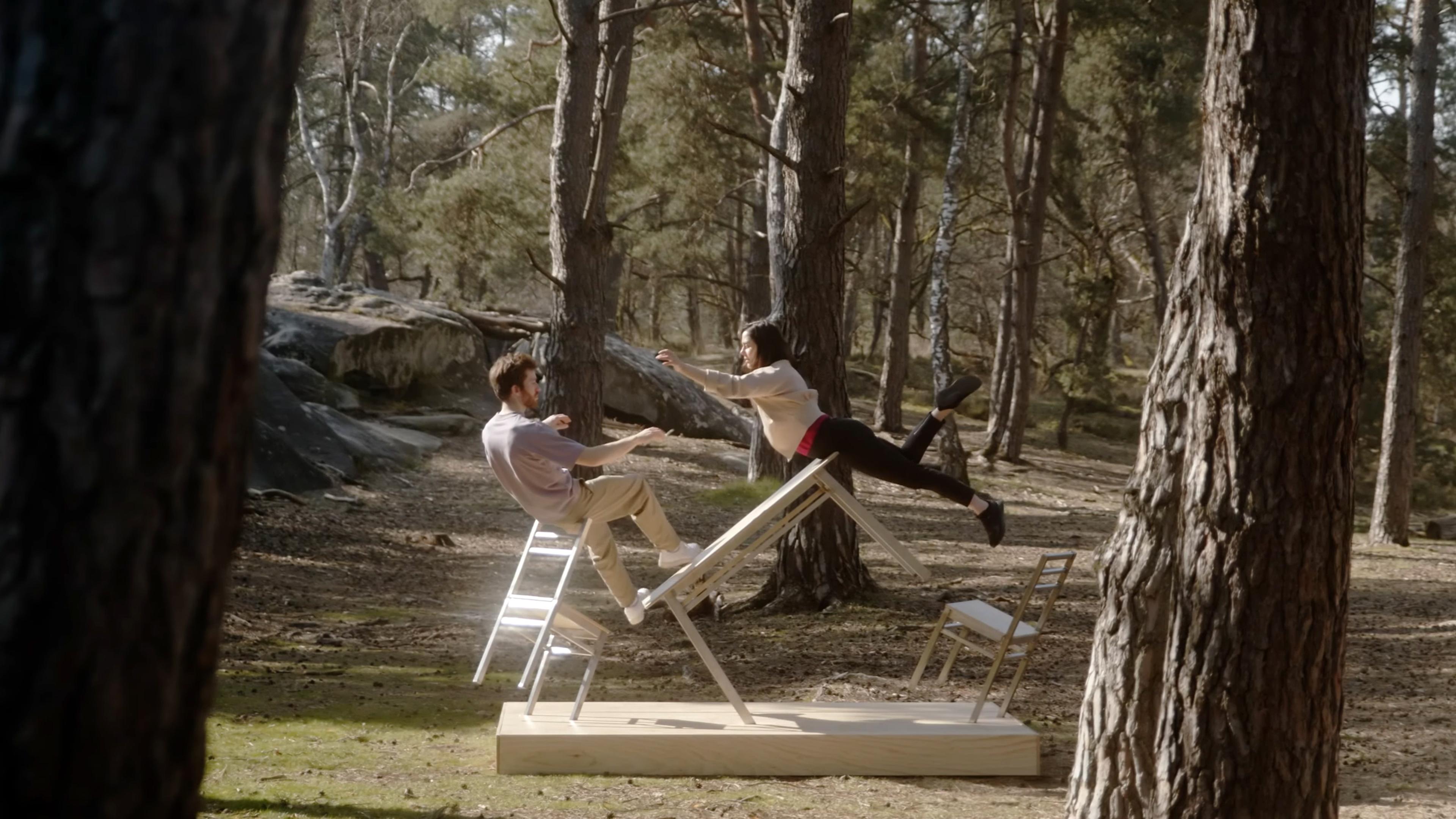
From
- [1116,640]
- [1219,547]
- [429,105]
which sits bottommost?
[1116,640]

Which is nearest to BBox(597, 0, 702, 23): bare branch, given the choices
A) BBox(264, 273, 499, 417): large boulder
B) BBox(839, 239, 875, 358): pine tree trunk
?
BBox(264, 273, 499, 417): large boulder

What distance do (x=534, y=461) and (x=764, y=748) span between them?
1.72 m

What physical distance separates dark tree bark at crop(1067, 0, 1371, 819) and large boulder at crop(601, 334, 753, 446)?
15.9 meters

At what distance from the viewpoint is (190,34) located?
1.65 m

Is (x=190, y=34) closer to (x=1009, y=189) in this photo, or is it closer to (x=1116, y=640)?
(x=1116, y=640)

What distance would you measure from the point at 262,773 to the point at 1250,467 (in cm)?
403

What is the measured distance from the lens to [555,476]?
253 inches

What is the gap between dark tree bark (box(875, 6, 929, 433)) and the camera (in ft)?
75.6

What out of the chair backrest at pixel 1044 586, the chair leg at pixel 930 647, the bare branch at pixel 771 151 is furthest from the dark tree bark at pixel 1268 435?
the bare branch at pixel 771 151

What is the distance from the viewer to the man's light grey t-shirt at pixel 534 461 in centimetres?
631

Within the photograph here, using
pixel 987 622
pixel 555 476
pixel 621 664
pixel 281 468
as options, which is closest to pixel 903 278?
pixel 281 468

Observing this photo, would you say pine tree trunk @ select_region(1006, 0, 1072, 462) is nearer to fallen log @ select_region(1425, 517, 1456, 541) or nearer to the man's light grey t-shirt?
fallen log @ select_region(1425, 517, 1456, 541)

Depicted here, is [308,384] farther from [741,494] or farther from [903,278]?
[903,278]

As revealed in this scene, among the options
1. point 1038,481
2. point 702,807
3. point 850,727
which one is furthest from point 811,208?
point 1038,481
